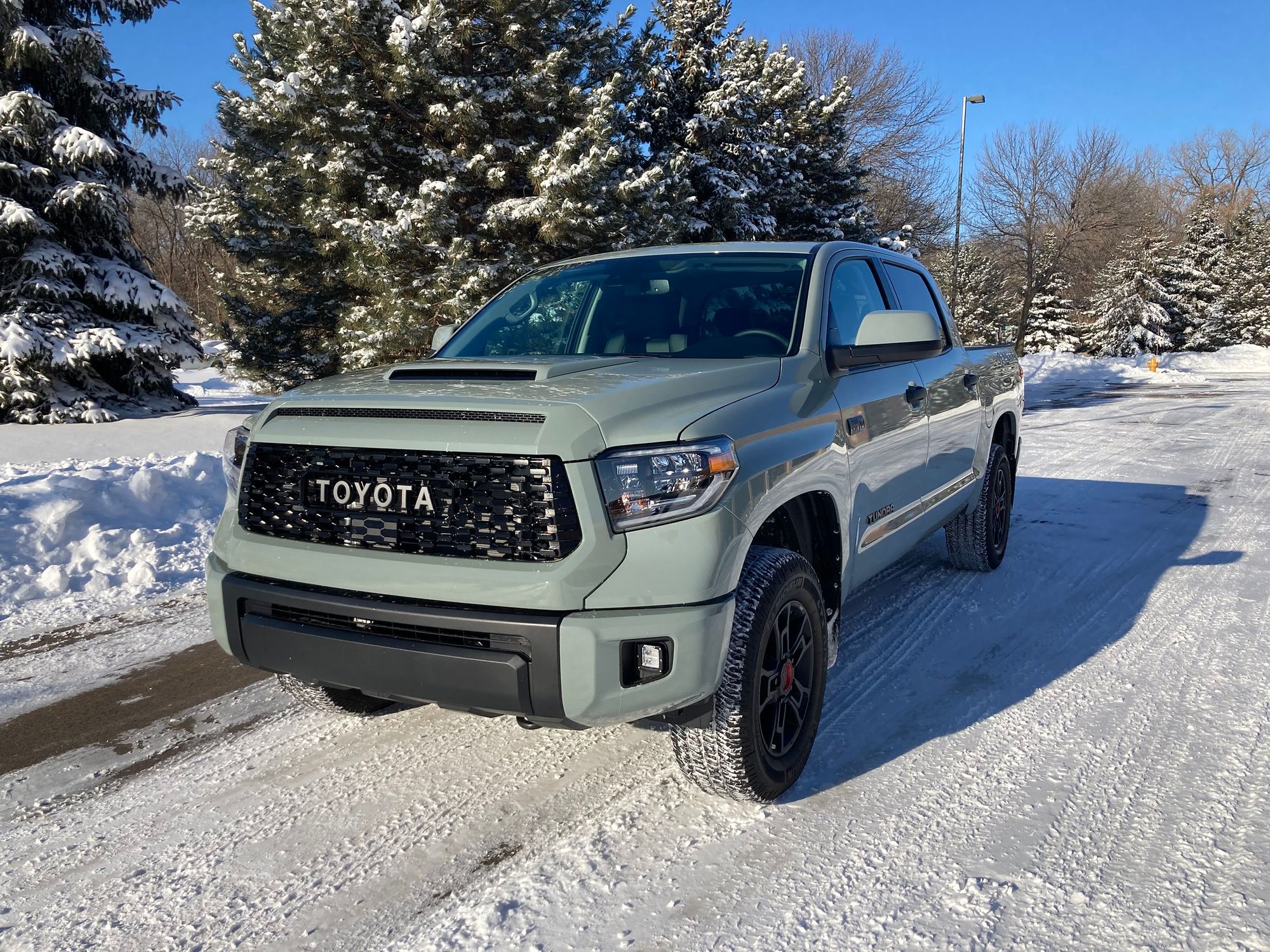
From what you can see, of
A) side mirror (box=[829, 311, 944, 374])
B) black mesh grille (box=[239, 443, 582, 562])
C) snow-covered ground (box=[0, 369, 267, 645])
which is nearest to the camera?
black mesh grille (box=[239, 443, 582, 562])

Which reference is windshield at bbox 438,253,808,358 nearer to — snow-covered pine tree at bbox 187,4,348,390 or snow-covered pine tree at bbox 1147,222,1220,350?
snow-covered pine tree at bbox 187,4,348,390

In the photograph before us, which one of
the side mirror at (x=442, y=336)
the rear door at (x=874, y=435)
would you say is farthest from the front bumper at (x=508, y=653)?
the side mirror at (x=442, y=336)

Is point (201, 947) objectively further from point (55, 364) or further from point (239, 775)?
point (55, 364)

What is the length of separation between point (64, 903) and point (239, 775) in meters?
0.73

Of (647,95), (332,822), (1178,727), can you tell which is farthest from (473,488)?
(647,95)

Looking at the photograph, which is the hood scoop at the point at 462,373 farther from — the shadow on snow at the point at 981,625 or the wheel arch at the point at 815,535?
the shadow on snow at the point at 981,625

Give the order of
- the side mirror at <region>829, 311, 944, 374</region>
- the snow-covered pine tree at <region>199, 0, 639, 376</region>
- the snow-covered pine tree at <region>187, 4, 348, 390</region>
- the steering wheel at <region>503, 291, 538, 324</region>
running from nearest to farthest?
1. the side mirror at <region>829, 311, 944, 374</region>
2. the steering wheel at <region>503, 291, 538, 324</region>
3. the snow-covered pine tree at <region>199, 0, 639, 376</region>
4. the snow-covered pine tree at <region>187, 4, 348, 390</region>

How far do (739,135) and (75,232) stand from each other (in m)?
13.4

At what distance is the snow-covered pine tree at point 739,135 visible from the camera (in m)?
19.6

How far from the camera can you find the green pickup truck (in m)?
2.41

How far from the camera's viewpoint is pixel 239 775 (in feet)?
10.2

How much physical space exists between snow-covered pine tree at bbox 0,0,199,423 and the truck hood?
12458mm

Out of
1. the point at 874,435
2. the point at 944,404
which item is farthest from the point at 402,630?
the point at 944,404

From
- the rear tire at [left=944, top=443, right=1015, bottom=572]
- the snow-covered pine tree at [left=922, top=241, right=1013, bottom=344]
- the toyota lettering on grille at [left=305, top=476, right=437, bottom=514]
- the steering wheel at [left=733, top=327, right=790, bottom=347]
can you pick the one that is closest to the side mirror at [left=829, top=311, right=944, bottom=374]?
the steering wheel at [left=733, top=327, right=790, bottom=347]
